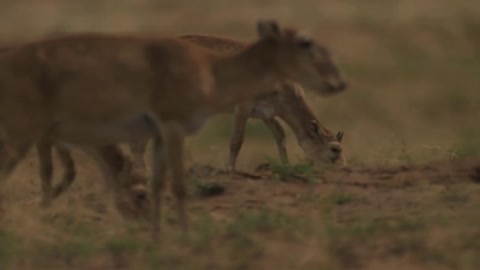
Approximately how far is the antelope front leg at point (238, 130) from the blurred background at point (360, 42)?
165cm

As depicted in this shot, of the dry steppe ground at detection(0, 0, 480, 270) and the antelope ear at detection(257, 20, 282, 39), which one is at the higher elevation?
the antelope ear at detection(257, 20, 282, 39)

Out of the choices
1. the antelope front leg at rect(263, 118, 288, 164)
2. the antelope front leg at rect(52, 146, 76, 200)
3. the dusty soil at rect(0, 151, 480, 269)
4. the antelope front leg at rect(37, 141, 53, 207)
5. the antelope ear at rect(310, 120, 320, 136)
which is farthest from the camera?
the antelope ear at rect(310, 120, 320, 136)

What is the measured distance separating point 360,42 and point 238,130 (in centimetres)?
1508

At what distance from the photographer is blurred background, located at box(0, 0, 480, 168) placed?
24844 mm

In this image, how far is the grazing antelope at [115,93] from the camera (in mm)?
10516

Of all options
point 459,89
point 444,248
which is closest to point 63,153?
point 444,248

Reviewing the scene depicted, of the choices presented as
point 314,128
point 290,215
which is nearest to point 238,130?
point 314,128

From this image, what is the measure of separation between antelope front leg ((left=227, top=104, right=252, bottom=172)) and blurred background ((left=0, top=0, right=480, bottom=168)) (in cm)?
165

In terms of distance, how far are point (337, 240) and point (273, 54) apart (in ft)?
6.03

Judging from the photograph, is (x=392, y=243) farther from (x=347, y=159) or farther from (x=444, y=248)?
(x=347, y=159)

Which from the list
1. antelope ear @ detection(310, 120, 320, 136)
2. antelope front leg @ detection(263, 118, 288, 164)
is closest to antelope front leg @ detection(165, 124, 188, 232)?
antelope front leg @ detection(263, 118, 288, 164)

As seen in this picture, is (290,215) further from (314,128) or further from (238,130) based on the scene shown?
(314,128)

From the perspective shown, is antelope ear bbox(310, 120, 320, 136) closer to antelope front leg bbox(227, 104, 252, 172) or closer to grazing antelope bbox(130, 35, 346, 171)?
grazing antelope bbox(130, 35, 346, 171)

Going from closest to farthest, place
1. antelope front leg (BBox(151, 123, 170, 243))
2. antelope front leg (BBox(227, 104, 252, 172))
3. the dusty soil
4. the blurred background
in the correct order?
the dusty soil
antelope front leg (BBox(151, 123, 170, 243))
antelope front leg (BBox(227, 104, 252, 172))
the blurred background
